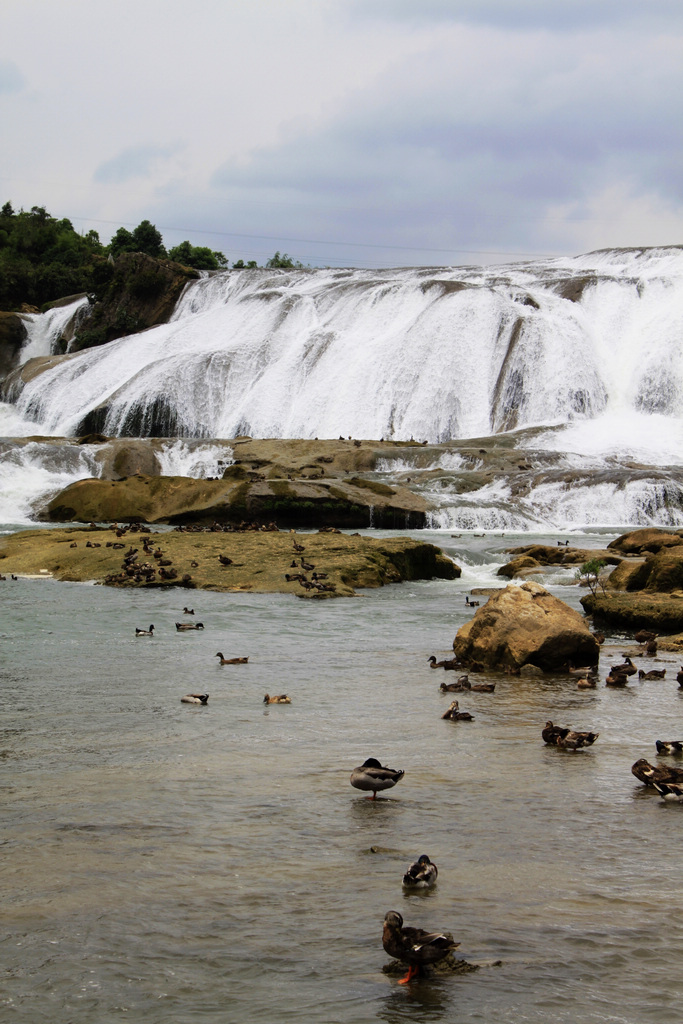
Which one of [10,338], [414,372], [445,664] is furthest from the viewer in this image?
[10,338]

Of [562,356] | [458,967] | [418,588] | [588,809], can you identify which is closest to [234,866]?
[458,967]

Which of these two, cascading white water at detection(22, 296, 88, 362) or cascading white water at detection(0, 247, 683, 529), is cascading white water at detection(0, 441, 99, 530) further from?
cascading white water at detection(22, 296, 88, 362)

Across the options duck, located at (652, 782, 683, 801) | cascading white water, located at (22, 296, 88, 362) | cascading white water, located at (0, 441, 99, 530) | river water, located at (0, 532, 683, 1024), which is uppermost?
cascading white water, located at (22, 296, 88, 362)

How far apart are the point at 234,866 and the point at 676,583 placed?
10.8 meters

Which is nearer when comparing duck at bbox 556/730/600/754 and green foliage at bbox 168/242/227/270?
duck at bbox 556/730/600/754

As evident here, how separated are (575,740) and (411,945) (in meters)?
3.48

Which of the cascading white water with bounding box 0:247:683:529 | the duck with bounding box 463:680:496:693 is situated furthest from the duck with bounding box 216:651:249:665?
the cascading white water with bounding box 0:247:683:529

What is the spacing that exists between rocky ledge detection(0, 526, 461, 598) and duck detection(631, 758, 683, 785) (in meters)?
9.06

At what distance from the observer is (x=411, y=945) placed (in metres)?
4.26

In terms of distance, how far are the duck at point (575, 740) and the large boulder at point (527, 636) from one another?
10.3 feet

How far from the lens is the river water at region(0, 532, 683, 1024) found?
416 centimetres

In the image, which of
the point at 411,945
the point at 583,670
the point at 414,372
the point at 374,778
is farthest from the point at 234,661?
the point at 414,372

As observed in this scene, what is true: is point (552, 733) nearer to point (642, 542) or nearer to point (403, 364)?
point (642, 542)

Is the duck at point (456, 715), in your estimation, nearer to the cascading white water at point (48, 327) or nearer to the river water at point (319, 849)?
the river water at point (319, 849)
